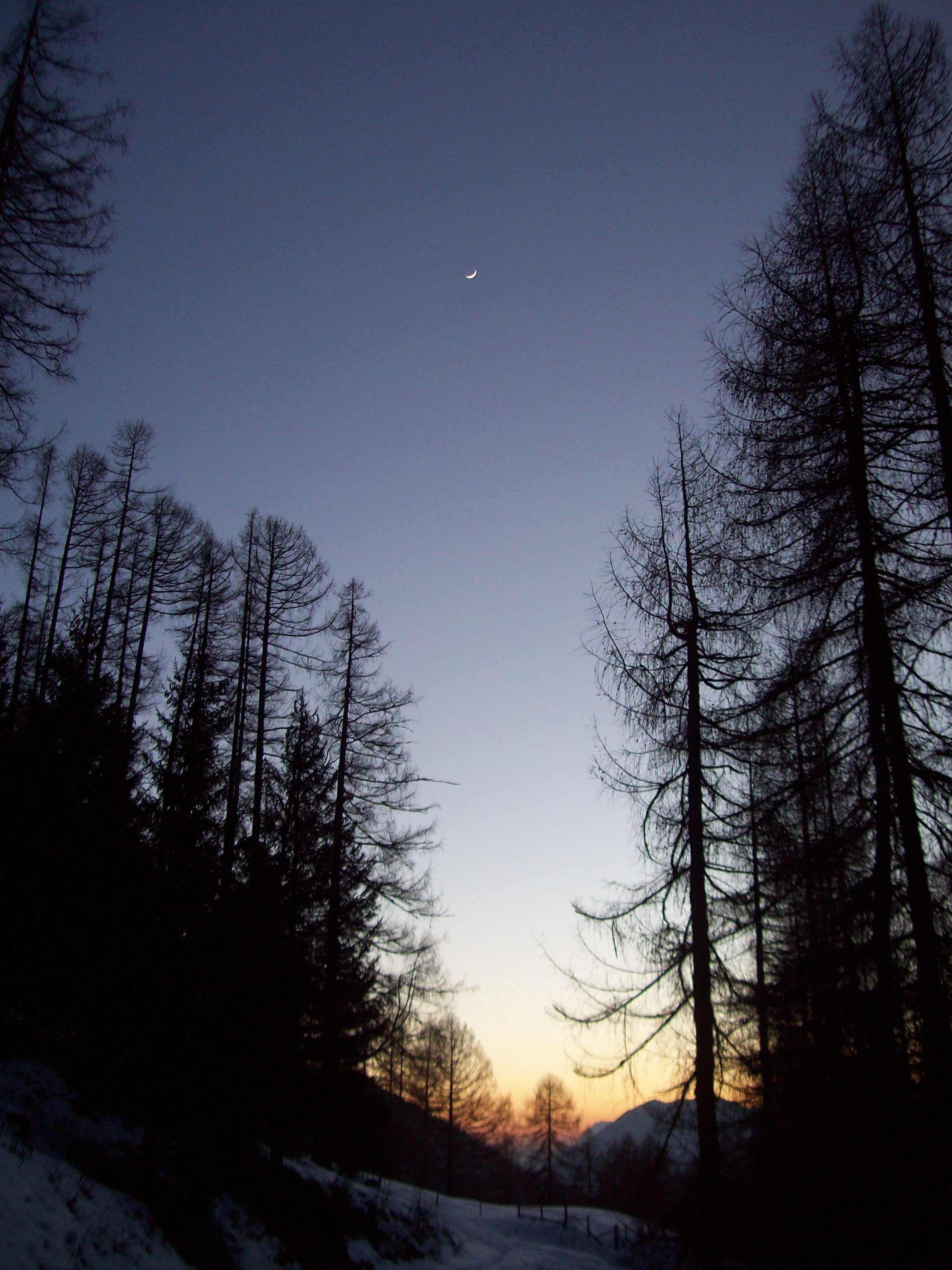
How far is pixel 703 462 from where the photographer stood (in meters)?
10.5

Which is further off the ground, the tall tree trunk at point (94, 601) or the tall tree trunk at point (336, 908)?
the tall tree trunk at point (94, 601)

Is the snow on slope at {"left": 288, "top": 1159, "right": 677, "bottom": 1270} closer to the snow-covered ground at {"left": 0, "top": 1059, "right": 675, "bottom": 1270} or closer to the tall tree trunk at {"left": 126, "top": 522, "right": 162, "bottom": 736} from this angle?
the snow-covered ground at {"left": 0, "top": 1059, "right": 675, "bottom": 1270}

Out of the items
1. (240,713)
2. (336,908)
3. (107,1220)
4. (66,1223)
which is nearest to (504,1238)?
(336,908)

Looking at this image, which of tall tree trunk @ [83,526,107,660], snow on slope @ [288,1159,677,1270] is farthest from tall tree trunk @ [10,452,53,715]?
snow on slope @ [288,1159,677,1270]

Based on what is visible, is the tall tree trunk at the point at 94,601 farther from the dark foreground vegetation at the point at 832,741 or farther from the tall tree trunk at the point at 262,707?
the dark foreground vegetation at the point at 832,741

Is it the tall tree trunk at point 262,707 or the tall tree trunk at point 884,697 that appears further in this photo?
the tall tree trunk at point 262,707

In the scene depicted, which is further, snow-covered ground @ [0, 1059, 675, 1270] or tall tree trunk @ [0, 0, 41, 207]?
tall tree trunk @ [0, 0, 41, 207]

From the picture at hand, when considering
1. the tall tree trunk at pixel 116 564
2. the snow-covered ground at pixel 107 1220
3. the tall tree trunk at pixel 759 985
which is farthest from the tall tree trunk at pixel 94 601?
the tall tree trunk at pixel 759 985

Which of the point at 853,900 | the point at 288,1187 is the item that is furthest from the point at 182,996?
the point at 853,900

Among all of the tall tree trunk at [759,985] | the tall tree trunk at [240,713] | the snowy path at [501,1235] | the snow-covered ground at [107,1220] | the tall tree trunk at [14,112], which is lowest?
the snowy path at [501,1235]

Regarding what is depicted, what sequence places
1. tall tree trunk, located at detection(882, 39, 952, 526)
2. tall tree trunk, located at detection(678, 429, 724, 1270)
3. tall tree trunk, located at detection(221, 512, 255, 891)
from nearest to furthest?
1. tall tree trunk, located at detection(882, 39, 952, 526)
2. tall tree trunk, located at detection(678, 429, 724, 1270)
3. tall tree trunk, located at detection(221, 512, 255, 891)

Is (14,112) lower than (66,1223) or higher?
higher

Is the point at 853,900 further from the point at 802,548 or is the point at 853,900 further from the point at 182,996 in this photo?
the point at 182,996

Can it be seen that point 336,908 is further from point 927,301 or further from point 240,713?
point 927,301
